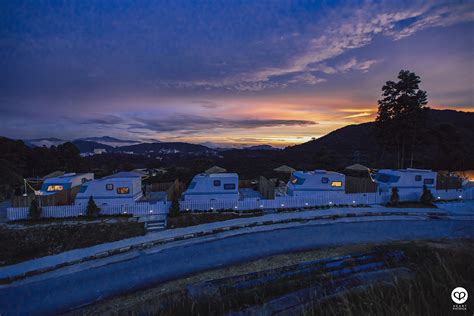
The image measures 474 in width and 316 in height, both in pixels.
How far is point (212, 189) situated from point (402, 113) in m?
25.3

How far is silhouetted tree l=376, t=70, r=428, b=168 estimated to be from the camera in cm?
2580

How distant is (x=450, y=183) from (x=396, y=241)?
652 inches

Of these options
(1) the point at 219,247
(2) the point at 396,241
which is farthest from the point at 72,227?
(2) the point at 396,241

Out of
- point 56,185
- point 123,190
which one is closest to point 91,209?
point 123,190

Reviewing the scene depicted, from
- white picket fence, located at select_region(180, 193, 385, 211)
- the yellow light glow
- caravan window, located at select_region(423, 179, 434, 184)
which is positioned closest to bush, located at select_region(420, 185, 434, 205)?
caravan window, located at select_region(423, 179, 434, 184)

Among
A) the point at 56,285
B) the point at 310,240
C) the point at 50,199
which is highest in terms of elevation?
the point at 50,199

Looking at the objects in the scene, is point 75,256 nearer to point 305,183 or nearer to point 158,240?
point 158,240

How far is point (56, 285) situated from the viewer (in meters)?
8.95

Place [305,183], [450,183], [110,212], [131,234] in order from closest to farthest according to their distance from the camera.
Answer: [131,234], [110,212], [305,183], [450,183]

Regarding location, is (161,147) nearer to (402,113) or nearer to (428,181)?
(402,113)

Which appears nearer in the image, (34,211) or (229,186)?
(34,211)

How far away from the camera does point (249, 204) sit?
17172 millimetres

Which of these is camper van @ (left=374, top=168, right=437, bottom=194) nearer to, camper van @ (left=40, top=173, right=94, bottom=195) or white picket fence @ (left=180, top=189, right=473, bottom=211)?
white picket fence @ (left=180, top=189, right=473, bottom=211)

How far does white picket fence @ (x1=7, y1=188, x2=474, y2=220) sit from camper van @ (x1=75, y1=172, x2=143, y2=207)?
0.93m
